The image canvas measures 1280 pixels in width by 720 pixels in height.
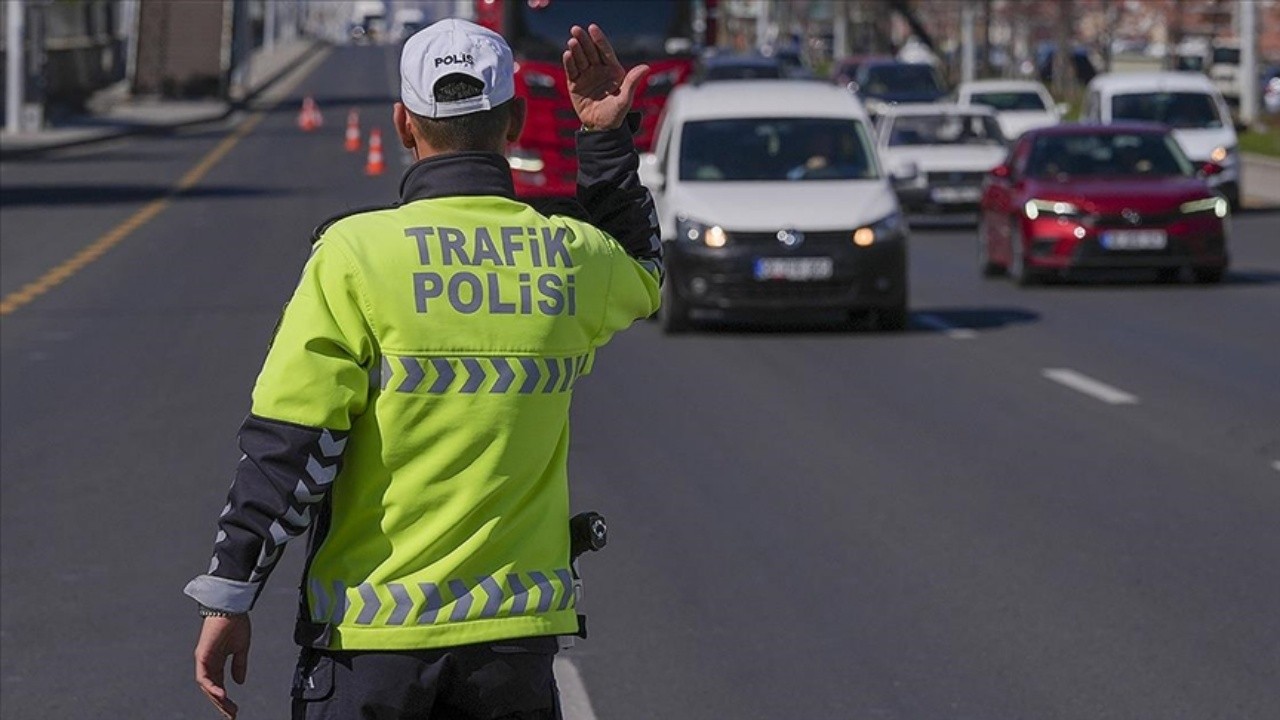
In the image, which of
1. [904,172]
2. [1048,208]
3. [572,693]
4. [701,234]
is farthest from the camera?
[1048,208]

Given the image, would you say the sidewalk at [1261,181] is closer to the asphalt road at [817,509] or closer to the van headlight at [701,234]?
the asphalt road at [817,509]

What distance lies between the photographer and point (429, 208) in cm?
409

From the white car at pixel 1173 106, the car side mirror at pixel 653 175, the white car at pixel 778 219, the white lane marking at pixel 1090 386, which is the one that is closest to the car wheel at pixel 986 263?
the white car at pixel 778 219

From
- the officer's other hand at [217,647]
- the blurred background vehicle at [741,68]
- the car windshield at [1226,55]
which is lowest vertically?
the officer's other hand at [217,647]

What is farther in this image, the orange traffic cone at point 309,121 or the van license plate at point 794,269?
the orange traffic cone at point 309,121

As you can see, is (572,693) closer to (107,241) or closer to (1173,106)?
(107,241)

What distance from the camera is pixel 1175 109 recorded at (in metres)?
35.0

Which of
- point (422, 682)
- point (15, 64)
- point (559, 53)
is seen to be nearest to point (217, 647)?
point (422, 682)

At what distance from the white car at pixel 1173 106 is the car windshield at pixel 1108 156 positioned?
29.8 ft

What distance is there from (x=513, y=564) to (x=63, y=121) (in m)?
59.3

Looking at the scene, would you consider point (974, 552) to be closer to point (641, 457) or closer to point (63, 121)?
point (641, 457)

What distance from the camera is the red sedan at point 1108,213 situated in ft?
74.5

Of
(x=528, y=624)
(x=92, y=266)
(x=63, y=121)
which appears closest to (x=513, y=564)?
(x=528, y=624)

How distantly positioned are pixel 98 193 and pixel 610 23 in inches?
300
